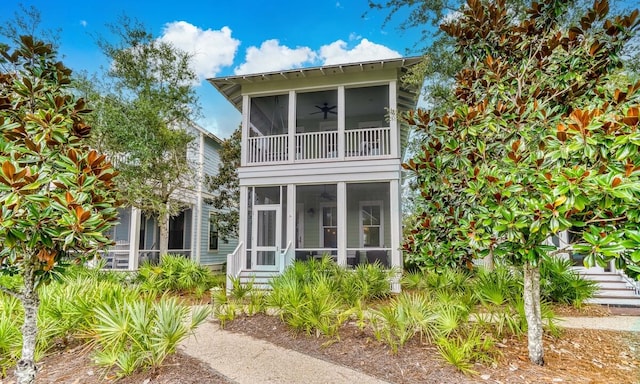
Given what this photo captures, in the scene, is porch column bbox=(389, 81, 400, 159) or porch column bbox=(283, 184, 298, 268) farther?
porch column bbox=(283, 184, 298, 268)

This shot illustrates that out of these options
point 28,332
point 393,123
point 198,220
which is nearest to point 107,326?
point 28,332

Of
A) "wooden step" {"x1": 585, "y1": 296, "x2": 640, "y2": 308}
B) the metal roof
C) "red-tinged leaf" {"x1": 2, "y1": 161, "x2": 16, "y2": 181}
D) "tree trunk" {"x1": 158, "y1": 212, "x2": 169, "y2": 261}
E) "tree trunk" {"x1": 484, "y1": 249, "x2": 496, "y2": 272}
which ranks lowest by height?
"wooden step" {"x1": 585, "y1": 296, "x2": 640, "y2": 308}

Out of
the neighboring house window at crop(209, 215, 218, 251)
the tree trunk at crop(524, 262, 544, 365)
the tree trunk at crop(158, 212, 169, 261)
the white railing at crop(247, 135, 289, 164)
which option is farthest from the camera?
the neighboring house window at crop(209, 215, 218, 251)

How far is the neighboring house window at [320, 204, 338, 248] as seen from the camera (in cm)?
1459

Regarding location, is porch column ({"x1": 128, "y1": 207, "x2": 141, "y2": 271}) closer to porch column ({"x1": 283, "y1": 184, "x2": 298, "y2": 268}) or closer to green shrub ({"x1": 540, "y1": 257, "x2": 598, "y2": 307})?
porch column ({"x1": 283, "y1": 184, "x2": 298, "y2": 268})

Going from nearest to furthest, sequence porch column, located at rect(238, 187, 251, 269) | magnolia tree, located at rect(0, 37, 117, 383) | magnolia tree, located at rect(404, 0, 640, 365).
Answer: magnolia tree, located at rect(0, 37, 117, 383), magnolia tree, located at rect(404, 0, 640, 365), porch column, located at rect(238, 187, 251, 269)

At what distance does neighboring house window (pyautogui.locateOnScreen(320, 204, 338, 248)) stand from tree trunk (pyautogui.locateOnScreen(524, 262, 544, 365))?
Result: 10.1 meters

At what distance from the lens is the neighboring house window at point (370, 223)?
14.2 metres

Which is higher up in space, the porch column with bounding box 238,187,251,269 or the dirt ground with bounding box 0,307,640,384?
the porch column with bounding box 238,187,251,269

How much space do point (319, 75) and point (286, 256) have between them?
20.8 ft

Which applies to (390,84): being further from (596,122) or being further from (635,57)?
(596,122)

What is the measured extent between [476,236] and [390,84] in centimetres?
835

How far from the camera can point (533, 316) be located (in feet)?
15.1

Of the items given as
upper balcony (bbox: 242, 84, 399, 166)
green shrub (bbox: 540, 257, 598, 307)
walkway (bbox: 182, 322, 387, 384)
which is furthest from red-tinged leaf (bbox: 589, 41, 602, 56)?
upper balcony (bbox: 242, 84, 399, 166)
